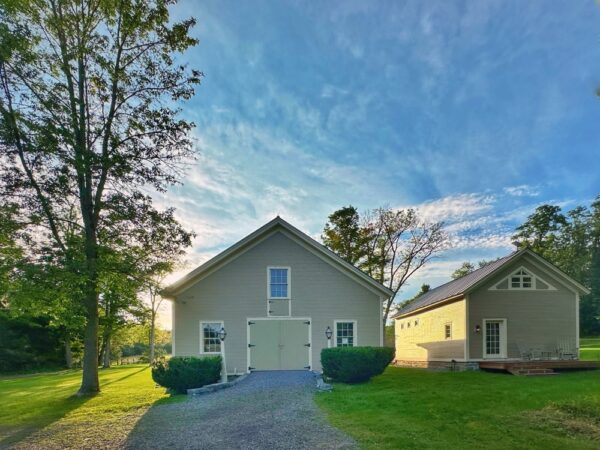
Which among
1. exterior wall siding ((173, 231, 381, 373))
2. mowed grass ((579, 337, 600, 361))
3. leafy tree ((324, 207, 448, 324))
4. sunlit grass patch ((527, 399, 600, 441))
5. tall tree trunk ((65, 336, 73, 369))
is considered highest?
leafy tree ((324, 207, 448, 324))

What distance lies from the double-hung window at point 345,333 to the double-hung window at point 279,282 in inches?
98.2

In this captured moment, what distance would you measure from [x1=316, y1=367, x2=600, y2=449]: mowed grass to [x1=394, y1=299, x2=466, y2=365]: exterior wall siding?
5.82m

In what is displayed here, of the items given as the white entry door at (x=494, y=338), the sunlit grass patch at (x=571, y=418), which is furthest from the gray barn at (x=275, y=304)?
the sunlit grass patch at (x=571, y=418)

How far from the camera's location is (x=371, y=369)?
43.7ft

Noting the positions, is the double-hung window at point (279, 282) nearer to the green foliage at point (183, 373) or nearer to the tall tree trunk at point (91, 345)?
the green foliage at point (183, 373)

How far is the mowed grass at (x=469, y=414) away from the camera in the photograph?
6.54 m

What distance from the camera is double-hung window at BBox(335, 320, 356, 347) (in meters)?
16.6

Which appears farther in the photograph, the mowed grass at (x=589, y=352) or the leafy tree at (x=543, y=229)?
the leafy tree at (x=543, y=229)

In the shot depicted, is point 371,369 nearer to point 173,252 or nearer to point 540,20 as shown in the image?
point 173,252

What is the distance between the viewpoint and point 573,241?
4372 cm

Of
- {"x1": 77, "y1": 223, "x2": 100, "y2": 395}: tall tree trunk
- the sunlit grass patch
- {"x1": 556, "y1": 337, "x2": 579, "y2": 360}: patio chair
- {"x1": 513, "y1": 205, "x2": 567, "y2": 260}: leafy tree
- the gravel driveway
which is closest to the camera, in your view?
the gravel driveway

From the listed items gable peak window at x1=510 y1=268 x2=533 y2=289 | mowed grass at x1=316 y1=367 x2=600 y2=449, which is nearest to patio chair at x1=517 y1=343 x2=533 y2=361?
gable peak window at x1=510 y1=268 x2=533 y2=289

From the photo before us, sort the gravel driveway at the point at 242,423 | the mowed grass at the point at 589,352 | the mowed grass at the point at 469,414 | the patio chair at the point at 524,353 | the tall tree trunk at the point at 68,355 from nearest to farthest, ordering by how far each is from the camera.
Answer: the mowed grass at the point at 469,414 < the gravel driveway at the point at 242,423 < the patio chair at the point at 524,353 < the mowed grass at the point at 589,352 < the tall tree trunk at the point at 68,355

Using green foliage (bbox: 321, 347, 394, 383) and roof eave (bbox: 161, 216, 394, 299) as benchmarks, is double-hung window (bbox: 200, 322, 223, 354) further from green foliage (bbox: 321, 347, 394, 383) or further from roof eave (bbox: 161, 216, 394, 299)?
green foliage (bbox: 321, 347, 394, 383)
